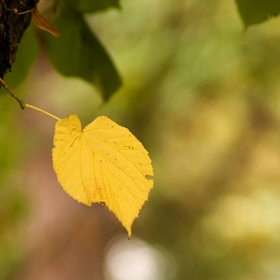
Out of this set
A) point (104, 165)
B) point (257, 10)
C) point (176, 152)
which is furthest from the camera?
point (176, 152)

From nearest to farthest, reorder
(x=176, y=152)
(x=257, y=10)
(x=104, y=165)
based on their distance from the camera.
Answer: (x=104, y=165)
(x=257, y=10)
(x=176, y=152)

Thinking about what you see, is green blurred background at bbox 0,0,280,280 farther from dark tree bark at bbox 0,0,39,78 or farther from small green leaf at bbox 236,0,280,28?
dark tree bark at bbox 0,0,39,78

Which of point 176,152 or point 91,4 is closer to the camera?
point 91,4

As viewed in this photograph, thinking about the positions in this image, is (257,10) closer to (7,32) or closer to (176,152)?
(7,32)

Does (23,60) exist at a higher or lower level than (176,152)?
higher

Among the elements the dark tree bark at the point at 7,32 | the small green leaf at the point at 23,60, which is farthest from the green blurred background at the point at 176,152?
the dark tree bark at the point at 7,32

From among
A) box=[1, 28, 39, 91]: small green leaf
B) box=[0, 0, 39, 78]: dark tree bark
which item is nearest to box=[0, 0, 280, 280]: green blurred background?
box=[1, 28, 39, 91]: small green leaf

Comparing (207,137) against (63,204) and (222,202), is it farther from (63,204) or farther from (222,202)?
(63,204)

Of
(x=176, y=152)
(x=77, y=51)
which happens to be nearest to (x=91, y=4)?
(x=77, y=51)

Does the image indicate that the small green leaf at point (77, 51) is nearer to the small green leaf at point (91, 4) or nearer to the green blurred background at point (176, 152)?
the small green leaf at point (91, 4)
